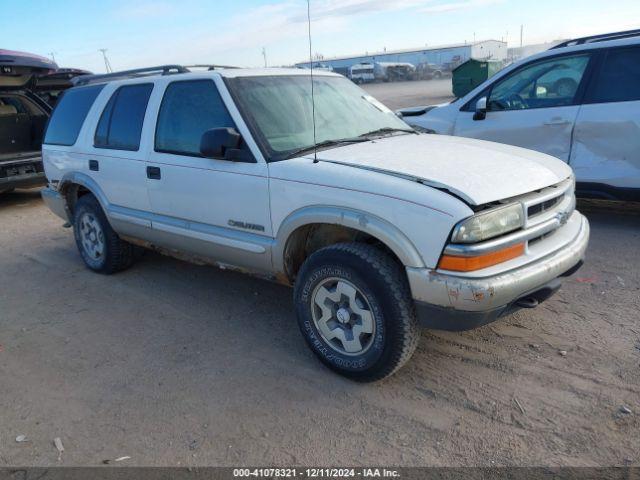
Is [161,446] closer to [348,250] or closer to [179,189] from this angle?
[348,250]

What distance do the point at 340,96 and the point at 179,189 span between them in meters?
1.45

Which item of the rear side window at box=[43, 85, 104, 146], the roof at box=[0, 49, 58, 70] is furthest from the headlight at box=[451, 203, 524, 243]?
the roof at box=[0, 49, 58, 70]

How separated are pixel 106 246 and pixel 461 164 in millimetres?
3530

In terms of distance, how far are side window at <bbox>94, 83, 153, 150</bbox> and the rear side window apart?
394 mm

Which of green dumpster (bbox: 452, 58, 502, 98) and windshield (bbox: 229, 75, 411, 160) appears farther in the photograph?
green dumpster (bbox: 452, 58, 502, 98)

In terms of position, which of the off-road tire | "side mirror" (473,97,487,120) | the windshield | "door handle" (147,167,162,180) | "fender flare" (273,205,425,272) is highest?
the windshield

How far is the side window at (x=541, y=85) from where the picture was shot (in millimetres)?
5652

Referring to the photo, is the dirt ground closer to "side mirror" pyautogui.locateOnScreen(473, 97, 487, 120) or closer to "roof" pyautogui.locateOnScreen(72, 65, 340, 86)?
"side mirror" pyautogui.locateOnScreen(473, 97, 487, 120)

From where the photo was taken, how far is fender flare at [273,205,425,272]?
9.18ft

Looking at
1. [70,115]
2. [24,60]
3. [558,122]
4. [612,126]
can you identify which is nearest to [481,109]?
[558,122]

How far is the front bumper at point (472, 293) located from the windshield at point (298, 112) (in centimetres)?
132

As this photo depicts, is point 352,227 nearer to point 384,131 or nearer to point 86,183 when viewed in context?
point 384,131

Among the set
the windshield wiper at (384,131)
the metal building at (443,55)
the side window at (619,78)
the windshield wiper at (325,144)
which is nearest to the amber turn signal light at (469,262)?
the windshield wiper at (325,144)

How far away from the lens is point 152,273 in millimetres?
5238
